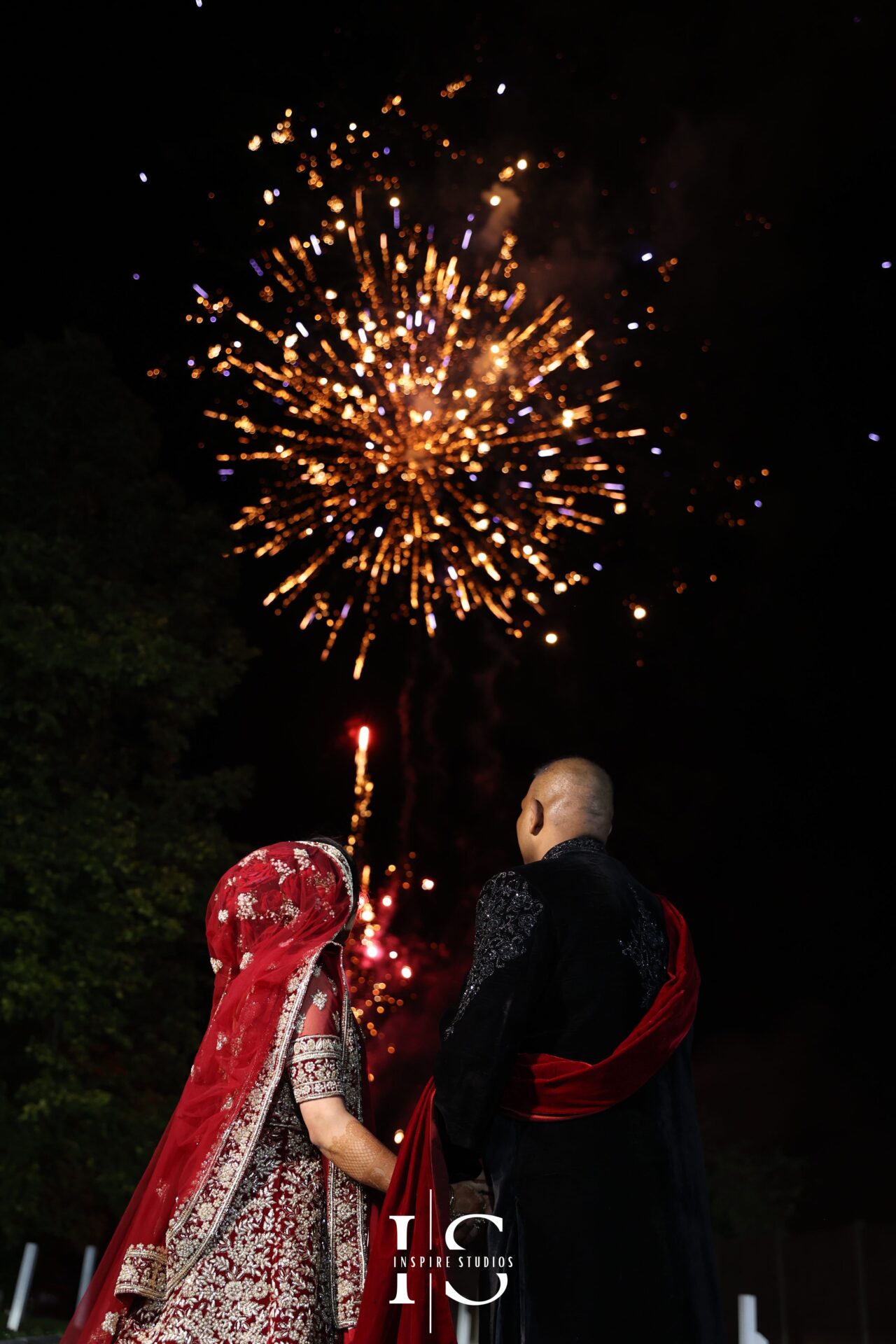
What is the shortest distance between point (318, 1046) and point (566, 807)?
94 cm

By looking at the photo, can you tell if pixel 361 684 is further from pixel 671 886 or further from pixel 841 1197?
pixel 841 1197

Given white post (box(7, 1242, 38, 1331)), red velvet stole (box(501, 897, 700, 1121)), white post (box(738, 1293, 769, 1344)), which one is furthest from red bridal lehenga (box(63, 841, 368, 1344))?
white post (box(7, 1242, 38, 1331))

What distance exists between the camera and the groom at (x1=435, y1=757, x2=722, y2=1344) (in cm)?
311

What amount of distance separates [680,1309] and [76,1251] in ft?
48.4

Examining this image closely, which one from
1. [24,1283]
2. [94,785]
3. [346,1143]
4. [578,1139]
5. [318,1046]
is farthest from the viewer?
[94,785]

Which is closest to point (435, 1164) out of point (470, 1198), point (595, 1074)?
point (470, 1198)

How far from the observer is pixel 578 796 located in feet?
12.2

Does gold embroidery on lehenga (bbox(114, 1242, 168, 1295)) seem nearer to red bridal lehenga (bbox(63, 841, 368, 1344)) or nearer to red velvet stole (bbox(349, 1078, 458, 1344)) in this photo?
red bridal lehenga (bbox(63, 841, 368, 1344))

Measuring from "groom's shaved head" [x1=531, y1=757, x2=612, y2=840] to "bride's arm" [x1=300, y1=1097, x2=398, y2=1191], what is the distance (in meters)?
0.97

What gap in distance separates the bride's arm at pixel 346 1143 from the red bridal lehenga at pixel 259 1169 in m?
0.04

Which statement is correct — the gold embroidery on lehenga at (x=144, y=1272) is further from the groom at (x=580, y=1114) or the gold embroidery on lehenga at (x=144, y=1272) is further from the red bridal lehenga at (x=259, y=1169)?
the groom at (x=580, y=1114)

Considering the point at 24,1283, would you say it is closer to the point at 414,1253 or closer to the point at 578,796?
the point at 414,1253

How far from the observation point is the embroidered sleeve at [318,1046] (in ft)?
11.6

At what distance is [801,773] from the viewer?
90.8 ft
